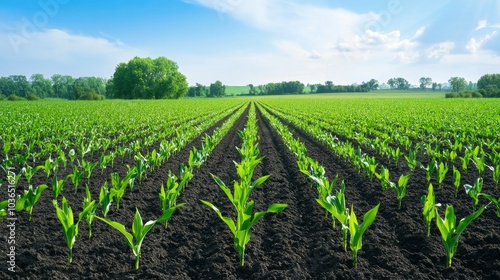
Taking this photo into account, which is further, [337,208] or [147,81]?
[147,81]

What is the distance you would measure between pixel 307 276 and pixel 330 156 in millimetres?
7576

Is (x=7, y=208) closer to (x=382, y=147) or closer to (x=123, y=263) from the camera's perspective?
Answer: (x=123, y=263)

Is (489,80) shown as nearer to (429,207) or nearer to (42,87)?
(429,207)

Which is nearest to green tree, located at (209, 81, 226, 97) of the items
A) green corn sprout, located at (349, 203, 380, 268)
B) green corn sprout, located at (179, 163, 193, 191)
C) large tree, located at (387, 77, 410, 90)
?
large tree, located at (387, 77, 410, 90)

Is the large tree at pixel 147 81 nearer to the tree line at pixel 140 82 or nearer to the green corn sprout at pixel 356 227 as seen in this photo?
the tree line at pixel 140 82

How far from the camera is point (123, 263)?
3844mm

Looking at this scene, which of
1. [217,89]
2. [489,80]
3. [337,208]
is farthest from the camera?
[217,89]

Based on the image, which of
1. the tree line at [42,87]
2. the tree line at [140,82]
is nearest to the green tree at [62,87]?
the tree line at [42,87]

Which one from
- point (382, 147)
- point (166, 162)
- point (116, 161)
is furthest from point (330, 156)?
point (116, 161)

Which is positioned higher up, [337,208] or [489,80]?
[489,80]

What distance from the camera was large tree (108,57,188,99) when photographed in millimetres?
97188


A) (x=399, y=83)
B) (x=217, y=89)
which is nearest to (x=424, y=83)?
(x=399, y=83)

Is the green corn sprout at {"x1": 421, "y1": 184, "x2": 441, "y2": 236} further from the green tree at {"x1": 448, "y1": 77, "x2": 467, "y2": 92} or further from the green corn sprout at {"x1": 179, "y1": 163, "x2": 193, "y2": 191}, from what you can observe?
the green tree at {"x1": 448, "y1": 77, "x2": 467, "y2": 92}

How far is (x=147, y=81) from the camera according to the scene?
98750 mm
